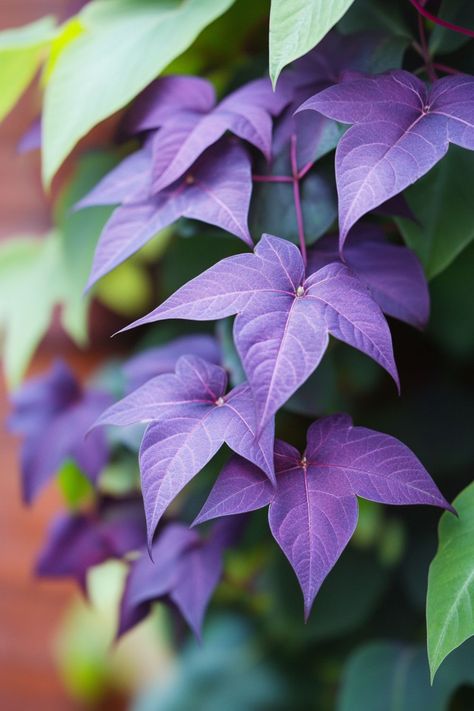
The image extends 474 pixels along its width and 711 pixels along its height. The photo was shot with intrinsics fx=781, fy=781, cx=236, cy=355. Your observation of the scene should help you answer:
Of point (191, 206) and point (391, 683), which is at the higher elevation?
point (191, 206)

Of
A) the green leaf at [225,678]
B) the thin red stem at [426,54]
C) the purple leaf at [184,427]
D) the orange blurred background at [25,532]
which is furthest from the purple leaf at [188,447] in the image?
the orange blurred background at [25,532]

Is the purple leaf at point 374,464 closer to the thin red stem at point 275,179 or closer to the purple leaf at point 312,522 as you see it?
the purple leaf at point 312,522

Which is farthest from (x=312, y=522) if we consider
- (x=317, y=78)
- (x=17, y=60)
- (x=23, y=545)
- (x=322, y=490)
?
(x=23, y=545)

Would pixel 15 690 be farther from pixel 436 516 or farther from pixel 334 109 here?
pixel 334 109

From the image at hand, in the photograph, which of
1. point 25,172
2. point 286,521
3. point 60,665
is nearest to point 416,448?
point 286,521

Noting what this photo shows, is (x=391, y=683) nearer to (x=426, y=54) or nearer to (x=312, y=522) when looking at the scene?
(x=312, y=522)
